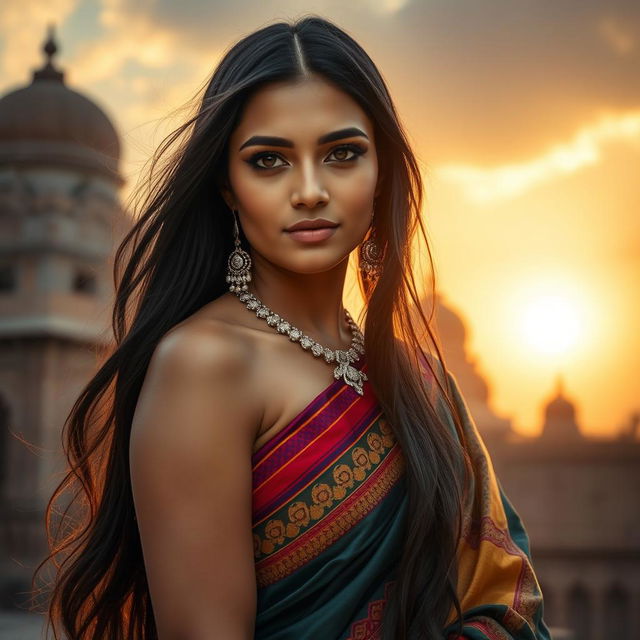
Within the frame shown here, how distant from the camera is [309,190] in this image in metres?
1.69

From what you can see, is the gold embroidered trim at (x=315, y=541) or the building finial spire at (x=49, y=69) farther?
the building finial spire at (x=49, y=69)

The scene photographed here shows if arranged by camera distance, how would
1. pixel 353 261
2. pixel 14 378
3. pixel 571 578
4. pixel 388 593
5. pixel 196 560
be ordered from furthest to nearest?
pixel 571 578, pixel 14 378, pixel 353 261, pixel 388 593, pixel 196 560

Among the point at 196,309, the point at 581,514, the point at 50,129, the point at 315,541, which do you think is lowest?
the point at 315,541

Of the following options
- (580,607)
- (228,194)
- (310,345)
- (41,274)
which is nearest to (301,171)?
(228,194)

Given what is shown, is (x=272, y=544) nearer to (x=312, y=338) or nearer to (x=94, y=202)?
(x=312, y=338)

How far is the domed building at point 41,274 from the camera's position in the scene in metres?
21.3

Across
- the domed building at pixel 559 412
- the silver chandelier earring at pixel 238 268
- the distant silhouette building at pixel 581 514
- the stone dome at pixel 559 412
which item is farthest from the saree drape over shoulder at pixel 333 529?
the stone dome at pixel 559 412

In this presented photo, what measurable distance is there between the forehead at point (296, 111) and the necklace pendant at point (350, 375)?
1.22 feet

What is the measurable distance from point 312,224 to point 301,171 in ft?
0.27

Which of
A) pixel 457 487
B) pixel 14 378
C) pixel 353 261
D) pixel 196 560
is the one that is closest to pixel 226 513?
pixel 196 560

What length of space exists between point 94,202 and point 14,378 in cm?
386

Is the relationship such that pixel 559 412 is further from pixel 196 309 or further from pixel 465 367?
pixel 196 309

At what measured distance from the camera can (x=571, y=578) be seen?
23.4 meters

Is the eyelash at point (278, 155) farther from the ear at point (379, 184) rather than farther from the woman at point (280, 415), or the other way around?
the ear at point (379, 184)
